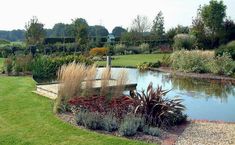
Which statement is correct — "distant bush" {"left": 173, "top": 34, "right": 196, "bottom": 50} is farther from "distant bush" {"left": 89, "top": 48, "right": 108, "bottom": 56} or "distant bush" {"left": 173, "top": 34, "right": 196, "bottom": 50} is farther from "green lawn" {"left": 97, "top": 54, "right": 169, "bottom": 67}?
"distant bush" {"left": 89, "top": 48, "right": 108, "bottom": 56}

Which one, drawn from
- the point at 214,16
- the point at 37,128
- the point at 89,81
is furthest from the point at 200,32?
the point at 37,128

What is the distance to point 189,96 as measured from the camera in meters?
11.1

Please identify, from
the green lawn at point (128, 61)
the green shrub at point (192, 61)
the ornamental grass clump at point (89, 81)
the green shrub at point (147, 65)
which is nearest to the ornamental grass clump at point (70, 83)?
the ornamental grass clump at point (89, 81)

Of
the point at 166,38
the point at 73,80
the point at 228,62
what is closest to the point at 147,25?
the point at 166,38

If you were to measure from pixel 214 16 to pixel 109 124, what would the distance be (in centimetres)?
2510

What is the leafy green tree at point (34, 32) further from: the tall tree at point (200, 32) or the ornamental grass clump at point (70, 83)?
the ornamental grass clump at point (70, 83)

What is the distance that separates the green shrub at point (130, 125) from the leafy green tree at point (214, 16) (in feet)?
76.8

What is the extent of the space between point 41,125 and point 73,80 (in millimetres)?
1334

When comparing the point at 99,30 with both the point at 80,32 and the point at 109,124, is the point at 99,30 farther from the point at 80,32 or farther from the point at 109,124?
the point at 109,124

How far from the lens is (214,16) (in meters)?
29.2

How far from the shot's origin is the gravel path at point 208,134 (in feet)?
19.3

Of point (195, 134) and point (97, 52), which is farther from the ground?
point (97, 52)

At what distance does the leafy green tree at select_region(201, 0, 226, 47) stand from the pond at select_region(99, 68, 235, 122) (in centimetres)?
1437

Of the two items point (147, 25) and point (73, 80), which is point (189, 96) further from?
point (147, 25)
